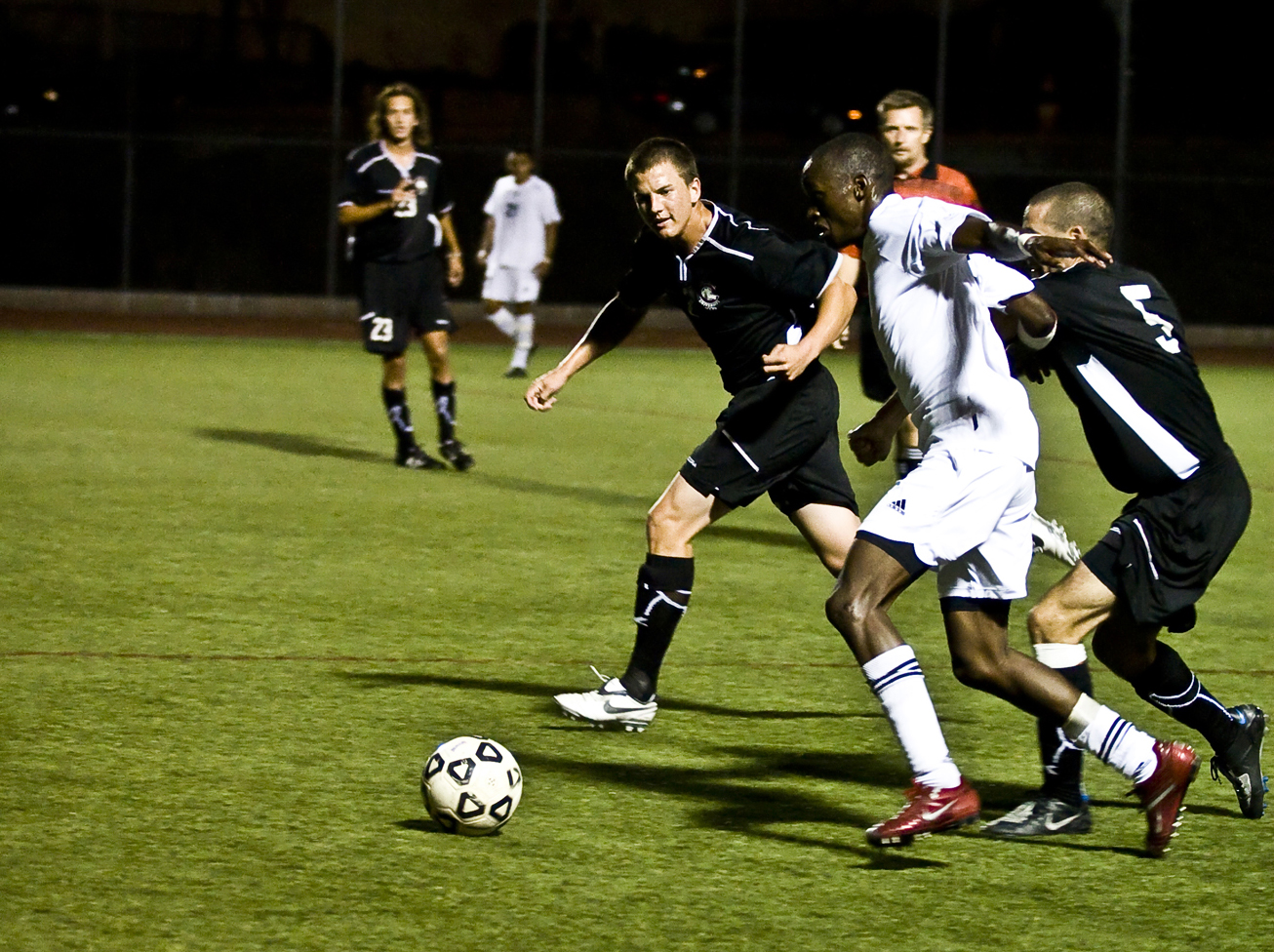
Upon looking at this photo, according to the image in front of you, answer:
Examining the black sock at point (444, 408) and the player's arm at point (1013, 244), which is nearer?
the player's arm at point (1013, 244)

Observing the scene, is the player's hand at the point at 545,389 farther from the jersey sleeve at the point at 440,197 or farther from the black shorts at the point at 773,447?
the jersey sleeve at the point at 440,197

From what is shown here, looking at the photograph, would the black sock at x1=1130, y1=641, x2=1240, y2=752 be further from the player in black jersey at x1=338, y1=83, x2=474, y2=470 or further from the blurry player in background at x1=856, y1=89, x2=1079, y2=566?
the player in black jersey at x1=338, y1=83, x2=474, y2=470

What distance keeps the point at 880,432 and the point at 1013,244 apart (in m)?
0.79

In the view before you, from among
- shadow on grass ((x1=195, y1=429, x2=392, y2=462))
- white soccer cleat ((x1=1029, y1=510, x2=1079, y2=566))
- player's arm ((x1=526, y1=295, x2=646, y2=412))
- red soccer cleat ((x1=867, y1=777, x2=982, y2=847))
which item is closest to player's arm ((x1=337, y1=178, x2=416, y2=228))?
shadow on grass ((x1=195, y1=429, x2=392, y2=462))

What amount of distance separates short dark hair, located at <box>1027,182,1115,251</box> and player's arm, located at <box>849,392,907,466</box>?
643 mm

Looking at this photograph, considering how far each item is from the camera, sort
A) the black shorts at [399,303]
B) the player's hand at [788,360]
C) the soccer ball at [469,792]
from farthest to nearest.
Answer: the black shorts at [399,303]
the player's hand at [788,360]
the soccer ball at [469,792]

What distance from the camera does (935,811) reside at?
442 centimetres

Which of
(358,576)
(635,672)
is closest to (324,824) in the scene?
(635,672)

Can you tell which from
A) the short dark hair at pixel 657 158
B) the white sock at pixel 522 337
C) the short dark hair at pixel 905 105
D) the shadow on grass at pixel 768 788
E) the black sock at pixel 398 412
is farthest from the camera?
the white sock at pixel 522 337

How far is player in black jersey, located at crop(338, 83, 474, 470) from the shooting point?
38.2ft

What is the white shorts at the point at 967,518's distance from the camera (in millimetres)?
4488

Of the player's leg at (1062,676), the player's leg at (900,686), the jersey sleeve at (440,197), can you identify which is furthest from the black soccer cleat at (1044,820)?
the jersey sleeve at (440,197)

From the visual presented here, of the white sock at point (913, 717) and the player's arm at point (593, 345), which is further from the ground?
the player's arm at point (593, 345)

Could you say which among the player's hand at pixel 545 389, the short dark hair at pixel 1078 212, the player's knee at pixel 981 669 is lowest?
the player's knee at pixel 981 669
